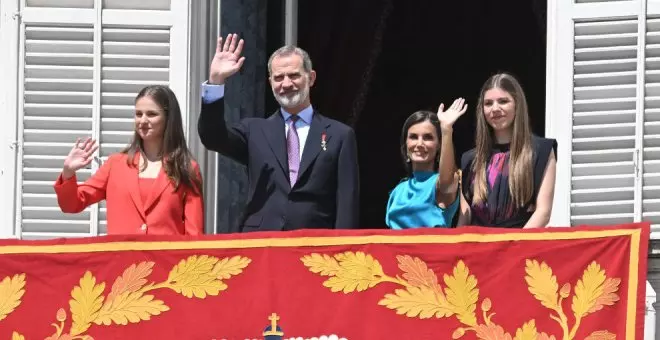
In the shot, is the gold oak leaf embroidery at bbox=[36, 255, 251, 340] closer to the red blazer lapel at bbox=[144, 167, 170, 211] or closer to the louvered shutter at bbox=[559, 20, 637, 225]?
the red blazer lapel at bbox=[144, 167, 170, 211]

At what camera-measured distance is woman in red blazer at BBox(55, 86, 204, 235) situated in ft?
32.0

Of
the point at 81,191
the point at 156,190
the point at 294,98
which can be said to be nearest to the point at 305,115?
the point at 294,98

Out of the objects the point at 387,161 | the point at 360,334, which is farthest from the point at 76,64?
the point at 387,161

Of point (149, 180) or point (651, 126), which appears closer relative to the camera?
point (149, 180)

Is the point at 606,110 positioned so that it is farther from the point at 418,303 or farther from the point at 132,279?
the point at 132,279

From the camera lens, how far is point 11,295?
966cm

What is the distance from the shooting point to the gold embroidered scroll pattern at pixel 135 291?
9.50m

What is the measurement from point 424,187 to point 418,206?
0.10 metres

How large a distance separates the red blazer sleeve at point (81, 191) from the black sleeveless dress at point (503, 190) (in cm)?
179

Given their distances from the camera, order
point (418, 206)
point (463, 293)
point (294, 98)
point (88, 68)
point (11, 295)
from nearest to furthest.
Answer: point (463, 293) < point (11, 295) < point (294, 98) < point (418, 206) < point (88, 68)

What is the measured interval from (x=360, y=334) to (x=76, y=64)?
2.42 metres

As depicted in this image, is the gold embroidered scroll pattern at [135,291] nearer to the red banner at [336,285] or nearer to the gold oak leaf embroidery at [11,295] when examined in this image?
the red banner at [336,285]

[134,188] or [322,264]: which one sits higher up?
[134,188]

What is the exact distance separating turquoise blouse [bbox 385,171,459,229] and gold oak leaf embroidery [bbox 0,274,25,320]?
1.82 meters
